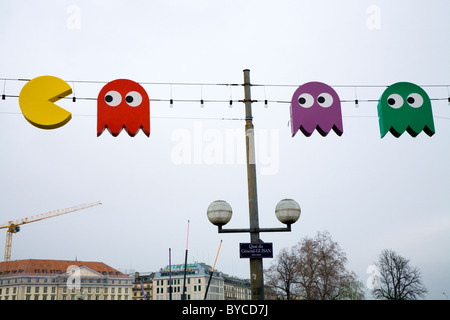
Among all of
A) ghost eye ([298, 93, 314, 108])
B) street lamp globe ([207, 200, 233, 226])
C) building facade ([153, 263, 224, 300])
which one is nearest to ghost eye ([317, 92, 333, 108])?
ghost eye ([298, 93, 314, 108])

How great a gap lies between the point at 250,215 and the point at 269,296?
6064cm


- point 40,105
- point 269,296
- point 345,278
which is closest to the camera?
point 40,105

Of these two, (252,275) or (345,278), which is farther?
(345,278)

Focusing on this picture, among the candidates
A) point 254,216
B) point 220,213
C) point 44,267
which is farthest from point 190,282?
point 220,213

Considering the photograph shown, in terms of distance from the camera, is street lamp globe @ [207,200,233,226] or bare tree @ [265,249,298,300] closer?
street lamp globe @ [207,200,233,226]

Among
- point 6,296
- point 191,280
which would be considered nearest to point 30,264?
point 6,296

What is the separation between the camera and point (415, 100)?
11.3 m

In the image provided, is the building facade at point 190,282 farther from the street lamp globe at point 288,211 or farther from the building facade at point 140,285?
the street lamp globe at point 288,211

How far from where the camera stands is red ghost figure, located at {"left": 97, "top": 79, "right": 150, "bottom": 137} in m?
10.5

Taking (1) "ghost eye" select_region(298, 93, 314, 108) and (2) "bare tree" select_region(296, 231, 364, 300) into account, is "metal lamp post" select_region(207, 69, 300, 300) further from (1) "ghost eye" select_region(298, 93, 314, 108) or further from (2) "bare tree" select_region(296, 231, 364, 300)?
(2) "bare tree" select_region(296, 231, 364, 300)

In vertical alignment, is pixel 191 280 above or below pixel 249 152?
above

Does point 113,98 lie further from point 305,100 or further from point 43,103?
point 305,100
